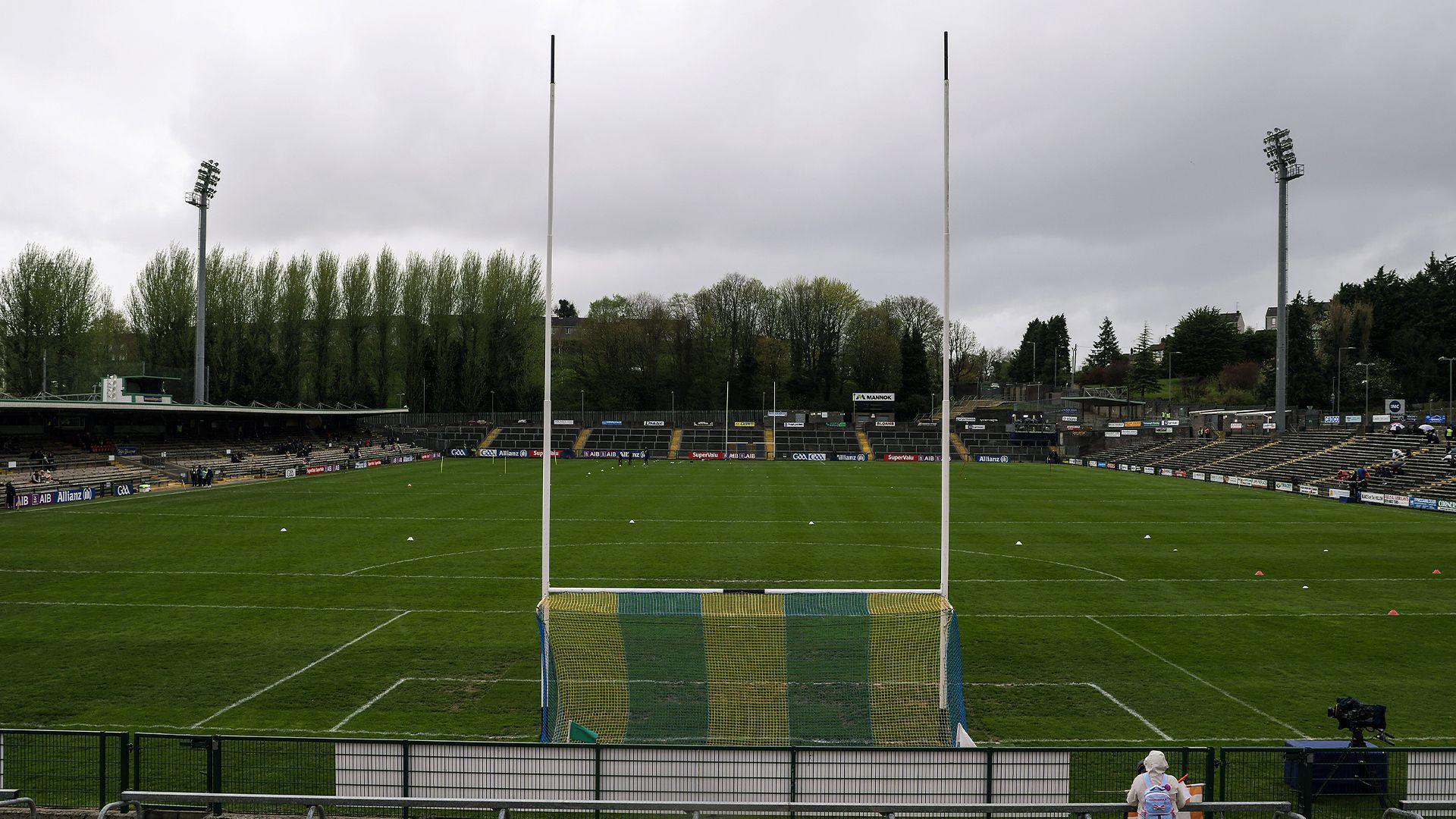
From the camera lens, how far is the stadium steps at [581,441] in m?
92.9

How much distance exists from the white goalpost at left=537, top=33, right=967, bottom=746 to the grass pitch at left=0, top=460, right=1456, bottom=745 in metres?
1.02

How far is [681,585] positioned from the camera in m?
23.2

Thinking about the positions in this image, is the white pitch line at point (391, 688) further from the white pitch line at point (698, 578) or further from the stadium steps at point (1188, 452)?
the stadium steps at point (1188, 452)

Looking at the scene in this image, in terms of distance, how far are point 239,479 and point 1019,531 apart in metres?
49.9

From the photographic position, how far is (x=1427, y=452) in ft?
167

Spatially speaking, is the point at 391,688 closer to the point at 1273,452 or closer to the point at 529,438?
the point at 1273,452

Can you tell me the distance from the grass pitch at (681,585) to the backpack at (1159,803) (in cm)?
555

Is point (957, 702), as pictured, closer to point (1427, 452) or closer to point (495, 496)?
point (495, 496)

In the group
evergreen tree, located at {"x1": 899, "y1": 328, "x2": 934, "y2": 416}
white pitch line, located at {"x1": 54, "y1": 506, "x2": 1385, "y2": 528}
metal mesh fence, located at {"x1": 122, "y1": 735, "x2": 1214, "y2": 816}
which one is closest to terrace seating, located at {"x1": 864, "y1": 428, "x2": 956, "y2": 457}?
evergreen tree, located at {"x1": 899, "y1": 328, "x2": 934, "y2": 416}

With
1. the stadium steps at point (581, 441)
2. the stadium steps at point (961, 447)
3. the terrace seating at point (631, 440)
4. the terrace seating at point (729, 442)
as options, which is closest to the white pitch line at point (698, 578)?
the stadium steps at point (961, 447)

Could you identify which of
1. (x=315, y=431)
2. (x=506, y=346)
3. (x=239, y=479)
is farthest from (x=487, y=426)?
(x=239, y=479)

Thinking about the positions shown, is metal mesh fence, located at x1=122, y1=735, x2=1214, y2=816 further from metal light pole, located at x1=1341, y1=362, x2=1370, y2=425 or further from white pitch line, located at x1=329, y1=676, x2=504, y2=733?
metal light pole, located at x1=1341, y1=362, x2=1370, y2=425

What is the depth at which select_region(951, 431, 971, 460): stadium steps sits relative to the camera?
88.3 meters

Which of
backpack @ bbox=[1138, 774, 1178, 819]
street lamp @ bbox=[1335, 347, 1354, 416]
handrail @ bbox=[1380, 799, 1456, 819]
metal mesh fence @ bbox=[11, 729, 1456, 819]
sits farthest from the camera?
street lamp @ bbox=[1335, 347, 1354, 416]
